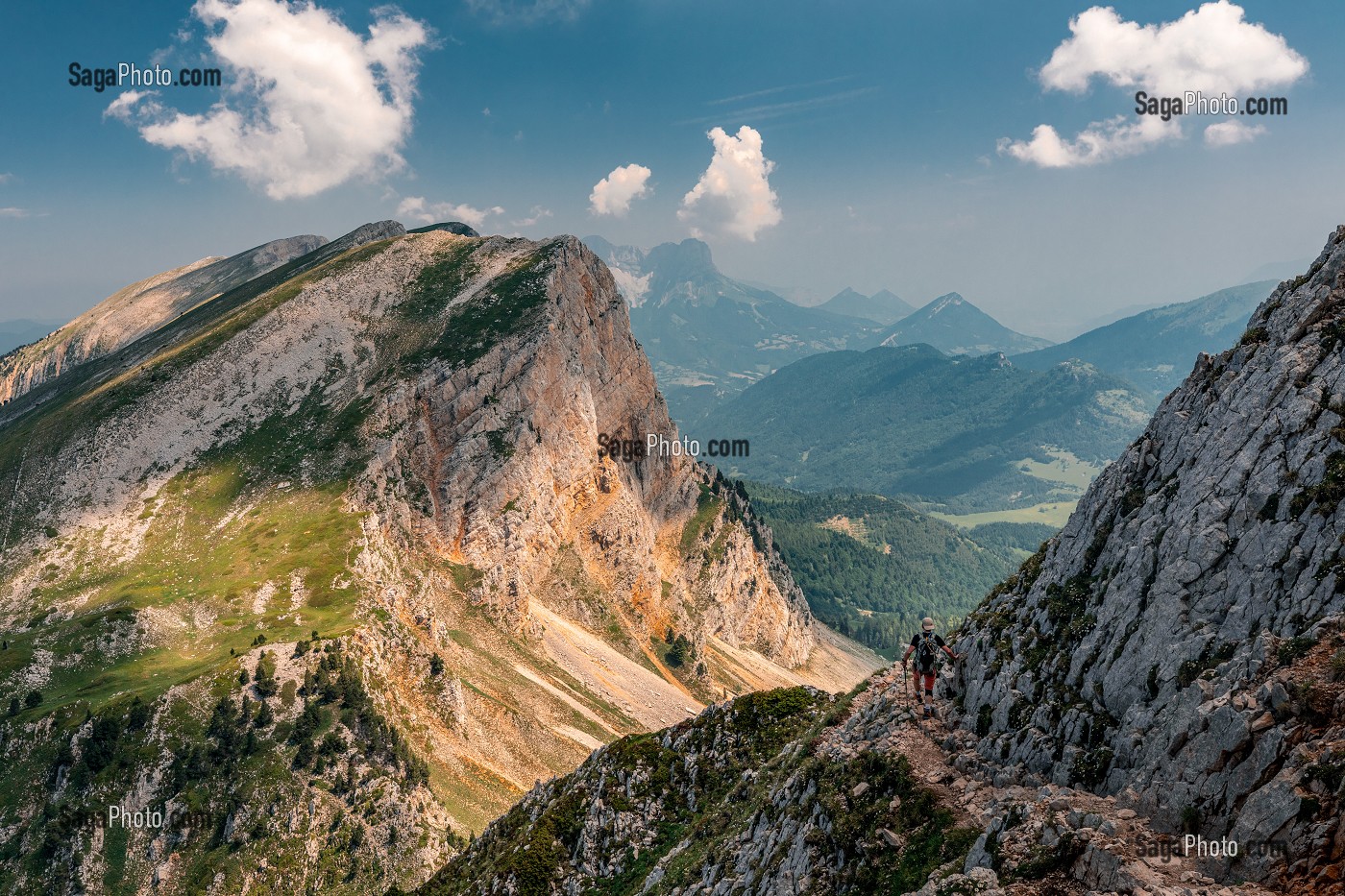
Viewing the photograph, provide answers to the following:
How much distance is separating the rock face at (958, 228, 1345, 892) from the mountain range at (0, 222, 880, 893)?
8173 centimetres

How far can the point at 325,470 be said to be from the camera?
14938cm

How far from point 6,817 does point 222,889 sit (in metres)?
25.9

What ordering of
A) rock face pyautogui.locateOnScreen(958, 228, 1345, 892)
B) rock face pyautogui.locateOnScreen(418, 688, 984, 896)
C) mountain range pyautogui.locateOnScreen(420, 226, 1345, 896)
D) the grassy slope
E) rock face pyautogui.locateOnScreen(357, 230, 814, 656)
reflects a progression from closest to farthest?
rock face pyautogui.locateOnScreen(958, 228, 1345, 892)
mountain range pyautogui.locateOnScreen(420, 226, 1345, 896)
rock face pyautogui.locateOnScreen(418, 688, 984, 896)
the grassy slope
rock face pyautogui.locateOnScreen(357, 230, 814, 656)

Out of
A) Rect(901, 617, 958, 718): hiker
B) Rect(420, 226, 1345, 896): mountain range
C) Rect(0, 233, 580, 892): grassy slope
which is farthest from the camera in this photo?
Rect(0, 233, 580, 892): grassy slope

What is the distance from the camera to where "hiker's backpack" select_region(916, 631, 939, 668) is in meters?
34.0

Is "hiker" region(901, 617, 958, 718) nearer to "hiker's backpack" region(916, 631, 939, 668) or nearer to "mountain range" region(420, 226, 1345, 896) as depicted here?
"hiker's backpack" region(916, 631, 939, 668)

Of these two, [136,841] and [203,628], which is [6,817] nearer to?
[136,841]

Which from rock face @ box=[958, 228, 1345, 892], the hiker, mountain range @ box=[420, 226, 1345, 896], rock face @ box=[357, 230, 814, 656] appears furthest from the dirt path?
rock face @ box=[357, 230, 814, 656]

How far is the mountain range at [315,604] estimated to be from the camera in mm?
82875

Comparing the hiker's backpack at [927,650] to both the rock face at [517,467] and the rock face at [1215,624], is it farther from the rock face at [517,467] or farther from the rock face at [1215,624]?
the rock face at [517,467]

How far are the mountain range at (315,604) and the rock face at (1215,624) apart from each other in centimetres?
8173

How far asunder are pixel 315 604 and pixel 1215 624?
120492 millimetres

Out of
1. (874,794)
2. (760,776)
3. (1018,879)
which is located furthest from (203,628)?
(1018,879)

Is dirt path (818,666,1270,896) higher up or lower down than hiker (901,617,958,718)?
lower down
